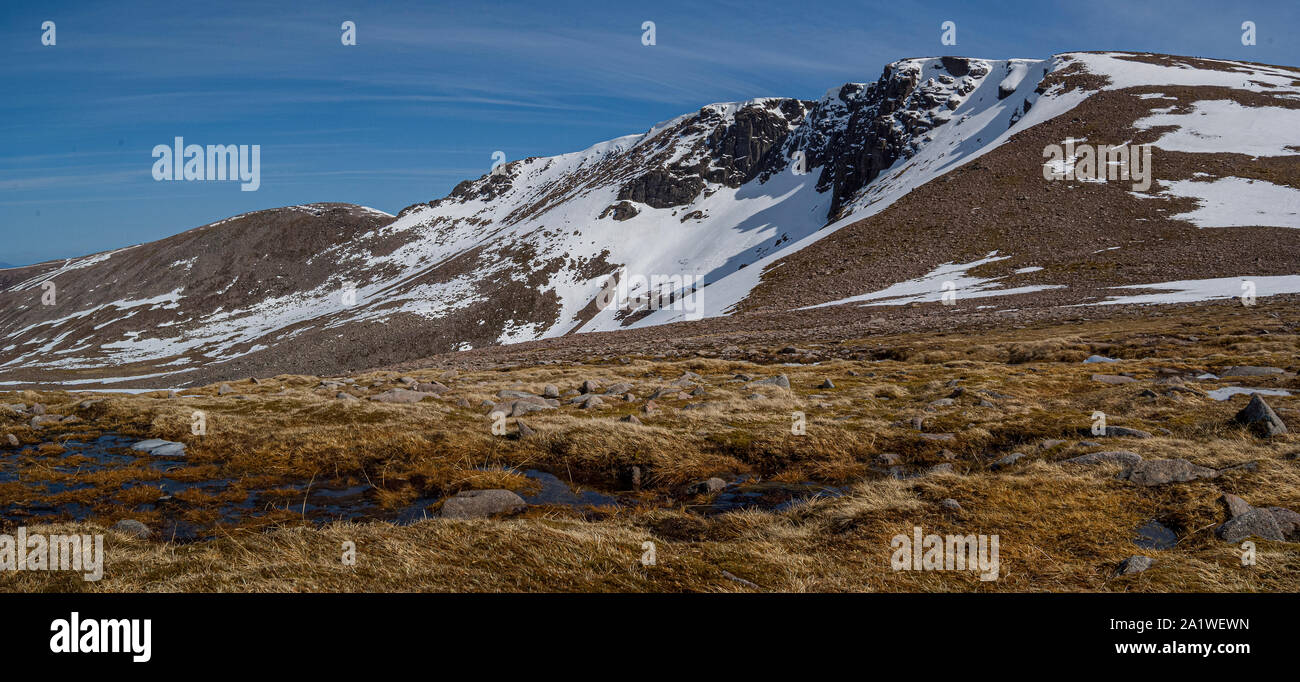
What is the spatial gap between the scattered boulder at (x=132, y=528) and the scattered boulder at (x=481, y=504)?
503cm

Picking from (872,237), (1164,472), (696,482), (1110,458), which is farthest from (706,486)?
(872,237)

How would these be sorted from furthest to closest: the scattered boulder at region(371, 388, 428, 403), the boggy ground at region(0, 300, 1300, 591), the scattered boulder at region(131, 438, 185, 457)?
the scattered boulder at region(371, 388, 428, 403)
the scattered boulder at region(131, 438, 185, 457)
the boggy ground at region(0, 300, 1300, 591)

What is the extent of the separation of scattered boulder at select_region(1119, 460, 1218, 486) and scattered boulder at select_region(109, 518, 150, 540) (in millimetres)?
17718

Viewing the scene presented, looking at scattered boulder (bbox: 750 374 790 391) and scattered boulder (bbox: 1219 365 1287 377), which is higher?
scattered boulder (bbox: 1219 365 1287 377)

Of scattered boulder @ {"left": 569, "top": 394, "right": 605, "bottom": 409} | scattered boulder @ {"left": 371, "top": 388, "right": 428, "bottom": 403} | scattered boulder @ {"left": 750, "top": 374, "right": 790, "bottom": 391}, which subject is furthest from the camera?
scattered boulder @ {"left": 750, "top": 374, "right": 790, "bottom": 391}

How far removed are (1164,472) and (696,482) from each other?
871 cm

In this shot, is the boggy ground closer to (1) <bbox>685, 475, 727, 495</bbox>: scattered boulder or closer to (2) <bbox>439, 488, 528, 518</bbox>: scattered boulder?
(1) <bbox>685, 475, 727, 495</bbox>: scattered boulder

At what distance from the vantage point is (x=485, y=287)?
149375 mm

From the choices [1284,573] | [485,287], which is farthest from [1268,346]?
[485,287]

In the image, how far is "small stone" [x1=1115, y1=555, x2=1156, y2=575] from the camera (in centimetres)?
721

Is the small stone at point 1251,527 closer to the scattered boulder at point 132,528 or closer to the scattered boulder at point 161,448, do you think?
the scattered boulder at point 132,528

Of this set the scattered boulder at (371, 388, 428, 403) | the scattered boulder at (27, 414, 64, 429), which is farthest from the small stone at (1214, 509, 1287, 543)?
the scattered boulder at (27, 414, 64, 429)

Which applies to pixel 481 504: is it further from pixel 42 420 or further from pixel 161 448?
pixel 42 420
